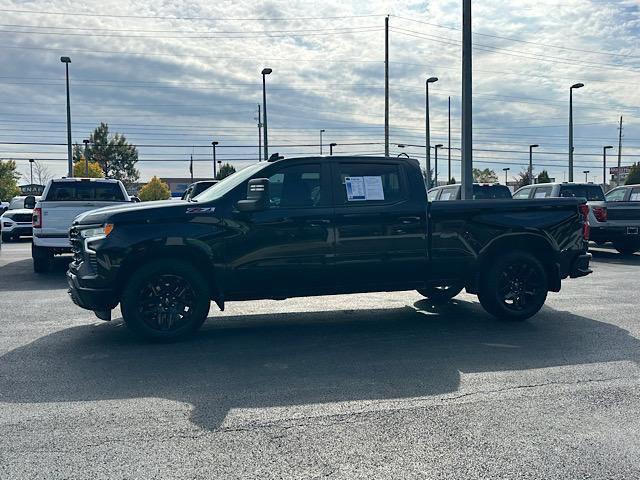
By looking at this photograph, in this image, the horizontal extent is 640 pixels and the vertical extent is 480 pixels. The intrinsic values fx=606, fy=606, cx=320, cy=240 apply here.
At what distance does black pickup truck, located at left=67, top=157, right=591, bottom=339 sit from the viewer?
21.0 feet

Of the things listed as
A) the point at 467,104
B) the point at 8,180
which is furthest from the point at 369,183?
the point at 8,180

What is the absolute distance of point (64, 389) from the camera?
4.97 m

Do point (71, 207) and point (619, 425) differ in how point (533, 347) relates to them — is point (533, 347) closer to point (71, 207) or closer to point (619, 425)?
point (619, 425)

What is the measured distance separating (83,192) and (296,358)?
354 inches

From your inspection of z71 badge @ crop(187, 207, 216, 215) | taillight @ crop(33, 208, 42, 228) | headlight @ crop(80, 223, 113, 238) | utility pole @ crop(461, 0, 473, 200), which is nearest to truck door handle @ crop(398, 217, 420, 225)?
z71 badge @ crop(187, 207, 216, 215)

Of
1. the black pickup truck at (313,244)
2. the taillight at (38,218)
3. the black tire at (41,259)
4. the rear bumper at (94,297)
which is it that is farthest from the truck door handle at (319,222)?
the black tire at (41,259)

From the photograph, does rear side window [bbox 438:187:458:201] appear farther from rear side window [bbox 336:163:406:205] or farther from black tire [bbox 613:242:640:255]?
rear side window [bbox 336:163:406:205]

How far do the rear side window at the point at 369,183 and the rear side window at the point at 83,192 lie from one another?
766 centimetres

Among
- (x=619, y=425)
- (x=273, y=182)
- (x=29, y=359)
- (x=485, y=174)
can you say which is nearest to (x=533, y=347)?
(x=619, y=425)

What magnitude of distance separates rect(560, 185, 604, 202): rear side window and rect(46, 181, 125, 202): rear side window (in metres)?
11.4

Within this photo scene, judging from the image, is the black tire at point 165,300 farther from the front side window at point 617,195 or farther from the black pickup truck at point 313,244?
the front side window at point 617,195

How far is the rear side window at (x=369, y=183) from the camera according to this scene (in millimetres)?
7008

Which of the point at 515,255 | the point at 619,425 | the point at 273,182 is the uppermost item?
the point at 273,182

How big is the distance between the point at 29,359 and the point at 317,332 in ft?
9.91
